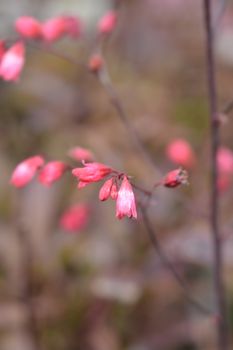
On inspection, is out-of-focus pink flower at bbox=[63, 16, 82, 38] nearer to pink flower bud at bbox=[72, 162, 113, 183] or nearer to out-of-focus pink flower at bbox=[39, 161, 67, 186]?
out-of-focus pink flower at bbox=[39, 161, 67, 186]

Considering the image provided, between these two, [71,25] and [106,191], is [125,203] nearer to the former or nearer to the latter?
[106,191]

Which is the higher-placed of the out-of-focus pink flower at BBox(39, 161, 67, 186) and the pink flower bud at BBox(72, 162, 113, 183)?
the out-of-focus pink flower at BBox(39, 161, 67, 186)

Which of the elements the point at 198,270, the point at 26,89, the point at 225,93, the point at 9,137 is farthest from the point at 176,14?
the point at 198,270

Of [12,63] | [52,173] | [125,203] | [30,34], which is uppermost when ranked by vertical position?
[30,34]

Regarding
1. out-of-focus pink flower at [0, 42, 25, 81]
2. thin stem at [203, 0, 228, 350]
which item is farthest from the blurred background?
out-of-focus pink flower at [0, 42, 25, 81]

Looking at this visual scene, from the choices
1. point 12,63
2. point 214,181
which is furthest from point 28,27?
point 214,181

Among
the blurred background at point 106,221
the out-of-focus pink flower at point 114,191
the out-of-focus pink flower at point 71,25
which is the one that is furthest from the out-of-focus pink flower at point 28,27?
the out-of-focus pink flower at point 114,191
